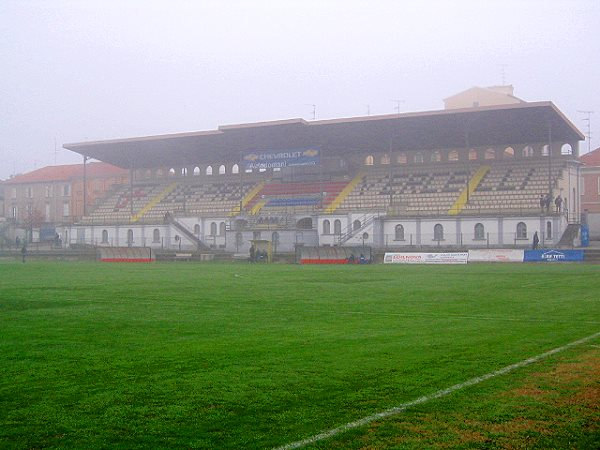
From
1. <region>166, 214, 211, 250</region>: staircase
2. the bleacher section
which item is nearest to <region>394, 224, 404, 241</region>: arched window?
the bleacher section

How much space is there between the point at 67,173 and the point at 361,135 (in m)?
49.7

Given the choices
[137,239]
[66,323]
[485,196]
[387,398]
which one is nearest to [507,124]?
[485,196]

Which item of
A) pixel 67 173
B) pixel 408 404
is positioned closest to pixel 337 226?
pixel 67 173

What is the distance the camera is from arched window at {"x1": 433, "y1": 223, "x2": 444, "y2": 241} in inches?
2399

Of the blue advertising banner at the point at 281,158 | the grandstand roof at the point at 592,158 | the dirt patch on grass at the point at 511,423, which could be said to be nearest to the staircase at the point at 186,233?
the blue advertising banner at the point at 281,158

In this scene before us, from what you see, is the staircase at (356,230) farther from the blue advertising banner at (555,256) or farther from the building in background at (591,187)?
the building in background at (591,187)

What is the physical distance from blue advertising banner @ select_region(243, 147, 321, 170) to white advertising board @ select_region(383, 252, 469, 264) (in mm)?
19429

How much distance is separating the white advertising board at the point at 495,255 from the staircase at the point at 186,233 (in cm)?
2753

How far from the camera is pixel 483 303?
21.0m

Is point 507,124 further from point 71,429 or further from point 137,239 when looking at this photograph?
point 71,429

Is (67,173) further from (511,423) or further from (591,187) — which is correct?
(511,423)

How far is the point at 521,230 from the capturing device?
5788 centimetres

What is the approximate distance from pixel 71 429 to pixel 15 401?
153cm

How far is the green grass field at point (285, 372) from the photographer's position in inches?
290
